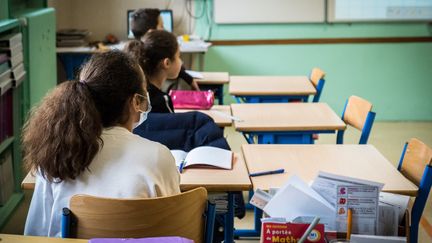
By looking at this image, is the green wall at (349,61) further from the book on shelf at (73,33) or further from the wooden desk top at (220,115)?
the wooden desk top at (220,115)

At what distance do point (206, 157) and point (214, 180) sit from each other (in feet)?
0.61

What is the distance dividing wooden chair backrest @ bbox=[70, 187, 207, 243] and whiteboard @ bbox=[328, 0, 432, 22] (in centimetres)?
483

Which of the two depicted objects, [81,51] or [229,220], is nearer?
[229,220]

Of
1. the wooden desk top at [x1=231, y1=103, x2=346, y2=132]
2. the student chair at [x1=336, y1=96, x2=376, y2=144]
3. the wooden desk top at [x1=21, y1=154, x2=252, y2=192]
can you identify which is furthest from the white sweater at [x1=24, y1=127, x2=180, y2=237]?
the student chair at [x1=336, y1=96, x2=376, y2=144]

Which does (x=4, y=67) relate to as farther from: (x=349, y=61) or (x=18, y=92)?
(x=349, y=61)

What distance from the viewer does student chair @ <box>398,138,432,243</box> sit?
247 cm

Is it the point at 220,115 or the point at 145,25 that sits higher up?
the point at 145,25

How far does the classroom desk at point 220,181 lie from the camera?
2443 millimetres

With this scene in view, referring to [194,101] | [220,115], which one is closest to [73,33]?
[194,101]

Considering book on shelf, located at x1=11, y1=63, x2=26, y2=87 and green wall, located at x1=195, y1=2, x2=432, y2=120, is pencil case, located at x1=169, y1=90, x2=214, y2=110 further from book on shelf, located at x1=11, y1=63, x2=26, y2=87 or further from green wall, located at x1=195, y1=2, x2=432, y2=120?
green wall, located at x1=195, y1=2, x2=432, y2=120

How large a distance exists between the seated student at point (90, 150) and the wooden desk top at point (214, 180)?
0.40m

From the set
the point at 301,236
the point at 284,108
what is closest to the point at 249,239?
the point at 284,108

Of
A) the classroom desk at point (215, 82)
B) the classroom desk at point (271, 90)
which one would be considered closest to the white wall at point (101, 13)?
the classroom desk at point (215, 82)

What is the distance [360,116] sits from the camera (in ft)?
11.8
